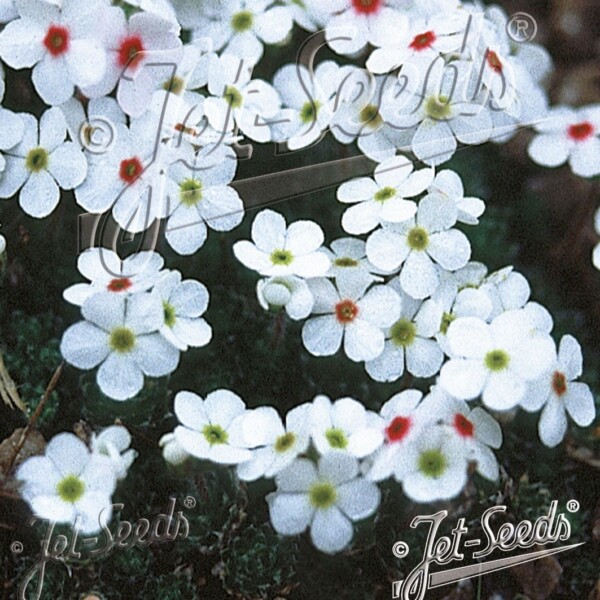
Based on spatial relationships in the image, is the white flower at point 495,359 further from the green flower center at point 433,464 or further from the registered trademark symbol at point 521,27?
the registered trademark symbol at point 521,27

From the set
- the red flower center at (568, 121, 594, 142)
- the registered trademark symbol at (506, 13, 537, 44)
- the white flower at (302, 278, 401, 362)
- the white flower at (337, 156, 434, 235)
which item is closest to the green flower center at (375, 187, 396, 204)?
the white flower at (337, 156, 434, 235)

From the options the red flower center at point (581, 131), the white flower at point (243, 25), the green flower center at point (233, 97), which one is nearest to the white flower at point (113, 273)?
the green flower center at point (233, 97)

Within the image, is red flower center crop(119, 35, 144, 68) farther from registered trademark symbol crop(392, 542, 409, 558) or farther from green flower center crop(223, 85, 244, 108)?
registered trademark symbol crop(392, 542, 409, 558)

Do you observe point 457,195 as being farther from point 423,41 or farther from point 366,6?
point 366,6

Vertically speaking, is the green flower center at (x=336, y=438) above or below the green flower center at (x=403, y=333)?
below

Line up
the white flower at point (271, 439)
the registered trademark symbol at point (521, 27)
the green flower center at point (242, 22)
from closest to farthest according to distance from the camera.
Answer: the white flower at point (271, 439) < the green flower center at point (242, 22) < the registered trademark symbol at point (521, 27)

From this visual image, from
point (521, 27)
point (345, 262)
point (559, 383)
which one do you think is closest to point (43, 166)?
point (345, 262)

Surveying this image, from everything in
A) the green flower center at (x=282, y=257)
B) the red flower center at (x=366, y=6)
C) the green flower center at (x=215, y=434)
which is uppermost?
the red flower center at (x=366, y=6)
